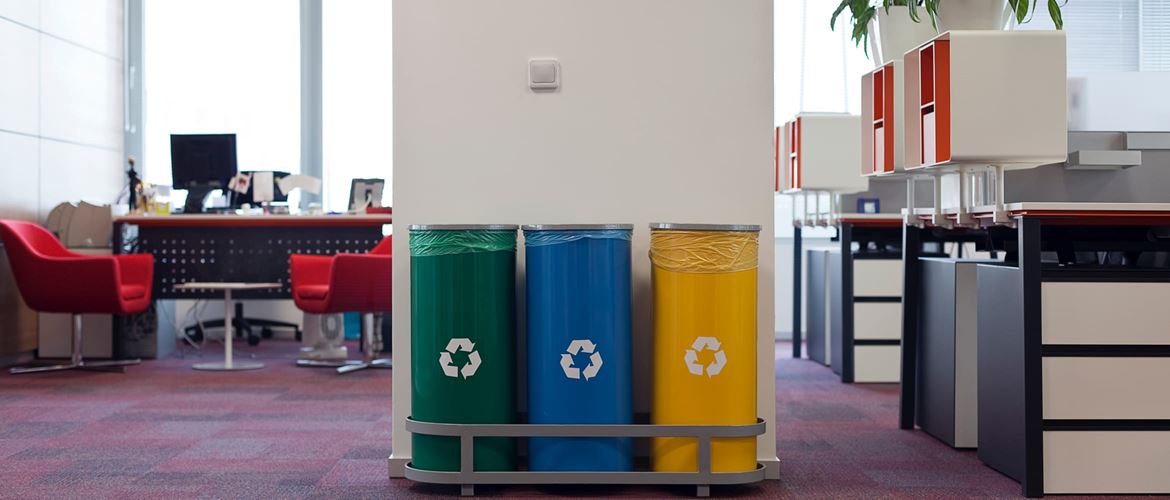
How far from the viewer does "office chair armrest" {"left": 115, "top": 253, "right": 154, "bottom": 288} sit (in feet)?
19.7

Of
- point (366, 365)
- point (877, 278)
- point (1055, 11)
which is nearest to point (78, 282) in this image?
point (366, 365)

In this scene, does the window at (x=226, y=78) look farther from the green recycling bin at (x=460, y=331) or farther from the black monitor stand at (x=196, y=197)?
the green recycling bin at (x=460, y=331)

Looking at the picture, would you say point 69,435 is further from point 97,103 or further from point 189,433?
point 97,103

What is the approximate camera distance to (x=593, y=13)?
3102mm

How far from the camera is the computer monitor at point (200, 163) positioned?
265 inches

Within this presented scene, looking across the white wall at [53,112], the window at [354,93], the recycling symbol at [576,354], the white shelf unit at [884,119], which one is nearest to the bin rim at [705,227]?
the recycling symbol at [576,354]

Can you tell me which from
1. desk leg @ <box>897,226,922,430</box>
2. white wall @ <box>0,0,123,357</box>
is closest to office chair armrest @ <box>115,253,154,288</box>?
white wall @ <box>0,0,123,357</box>

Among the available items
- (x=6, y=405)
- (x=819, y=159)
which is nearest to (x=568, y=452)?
(x=6, y=405)

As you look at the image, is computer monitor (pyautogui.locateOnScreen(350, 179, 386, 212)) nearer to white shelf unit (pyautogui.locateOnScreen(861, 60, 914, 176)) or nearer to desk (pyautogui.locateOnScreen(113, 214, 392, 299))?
desk (pyautogui.locateOnScreen(113, 214, 392, 299))

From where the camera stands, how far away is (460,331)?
2.86 meters

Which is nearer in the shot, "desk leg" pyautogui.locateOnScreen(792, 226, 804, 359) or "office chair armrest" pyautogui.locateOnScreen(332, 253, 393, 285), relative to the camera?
"office chair armrest" pyautogui.locateOnScreen(332, 253, 393, 285)

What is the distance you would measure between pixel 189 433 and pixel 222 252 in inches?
106

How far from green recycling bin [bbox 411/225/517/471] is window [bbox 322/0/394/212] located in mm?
5358

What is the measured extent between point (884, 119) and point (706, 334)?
53.2 inches
